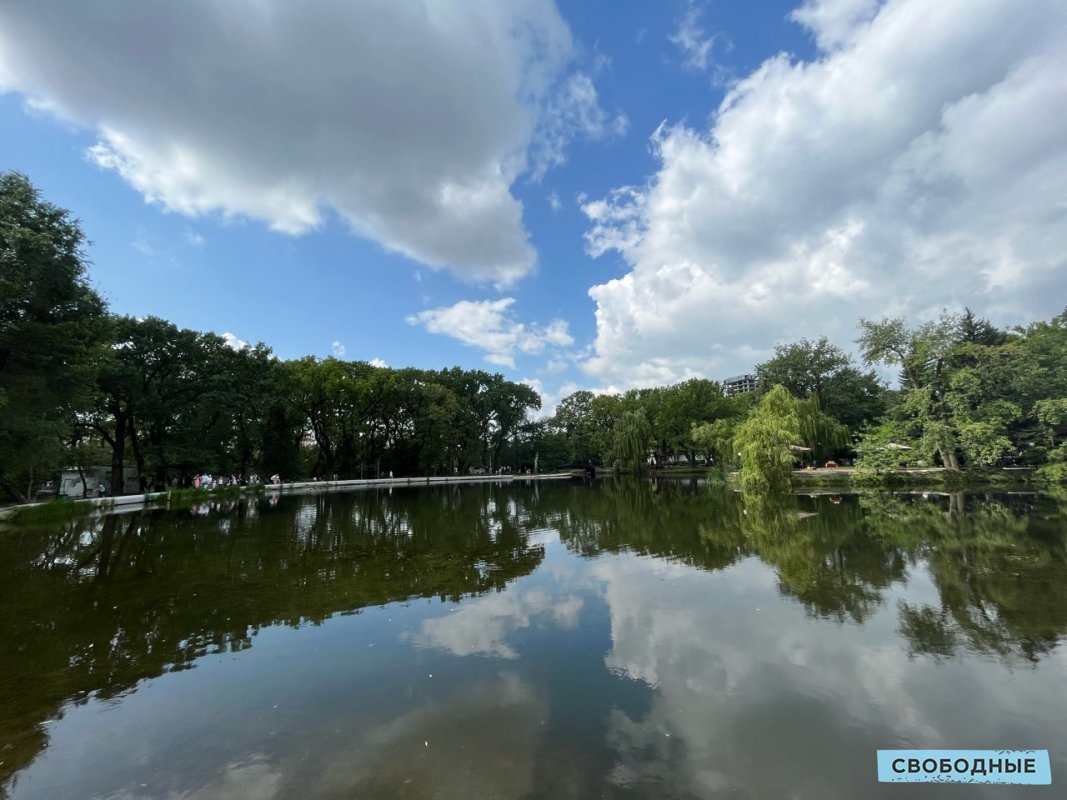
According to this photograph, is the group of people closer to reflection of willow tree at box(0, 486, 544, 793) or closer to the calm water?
reflection of willow tree at box(0, 486, 544, 793)

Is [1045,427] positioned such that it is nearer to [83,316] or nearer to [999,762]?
[999,762]

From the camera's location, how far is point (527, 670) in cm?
452

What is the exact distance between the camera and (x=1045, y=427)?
23469 mm

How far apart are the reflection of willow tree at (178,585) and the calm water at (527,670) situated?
5 cm

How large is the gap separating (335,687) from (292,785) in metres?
1.35

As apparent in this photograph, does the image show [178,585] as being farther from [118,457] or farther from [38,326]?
[118,457]

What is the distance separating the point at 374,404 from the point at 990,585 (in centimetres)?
4003

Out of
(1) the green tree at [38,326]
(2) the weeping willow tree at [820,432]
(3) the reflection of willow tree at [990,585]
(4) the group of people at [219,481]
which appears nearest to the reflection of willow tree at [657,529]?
(3) the reflection of willow tree at [990,585]

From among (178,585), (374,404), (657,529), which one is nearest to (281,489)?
A: (374,404)

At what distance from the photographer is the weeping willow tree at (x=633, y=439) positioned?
4722 centimetres

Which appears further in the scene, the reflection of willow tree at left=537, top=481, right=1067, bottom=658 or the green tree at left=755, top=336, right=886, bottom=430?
the green tree at left=755, top=336, right=886, bottom=430

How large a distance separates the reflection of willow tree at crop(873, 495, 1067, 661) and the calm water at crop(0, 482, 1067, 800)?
5 cm

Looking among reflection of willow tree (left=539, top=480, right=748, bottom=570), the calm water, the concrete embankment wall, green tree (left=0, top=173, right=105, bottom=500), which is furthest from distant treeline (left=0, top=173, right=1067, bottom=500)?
the calm water

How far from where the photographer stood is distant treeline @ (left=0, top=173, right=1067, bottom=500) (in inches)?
641
